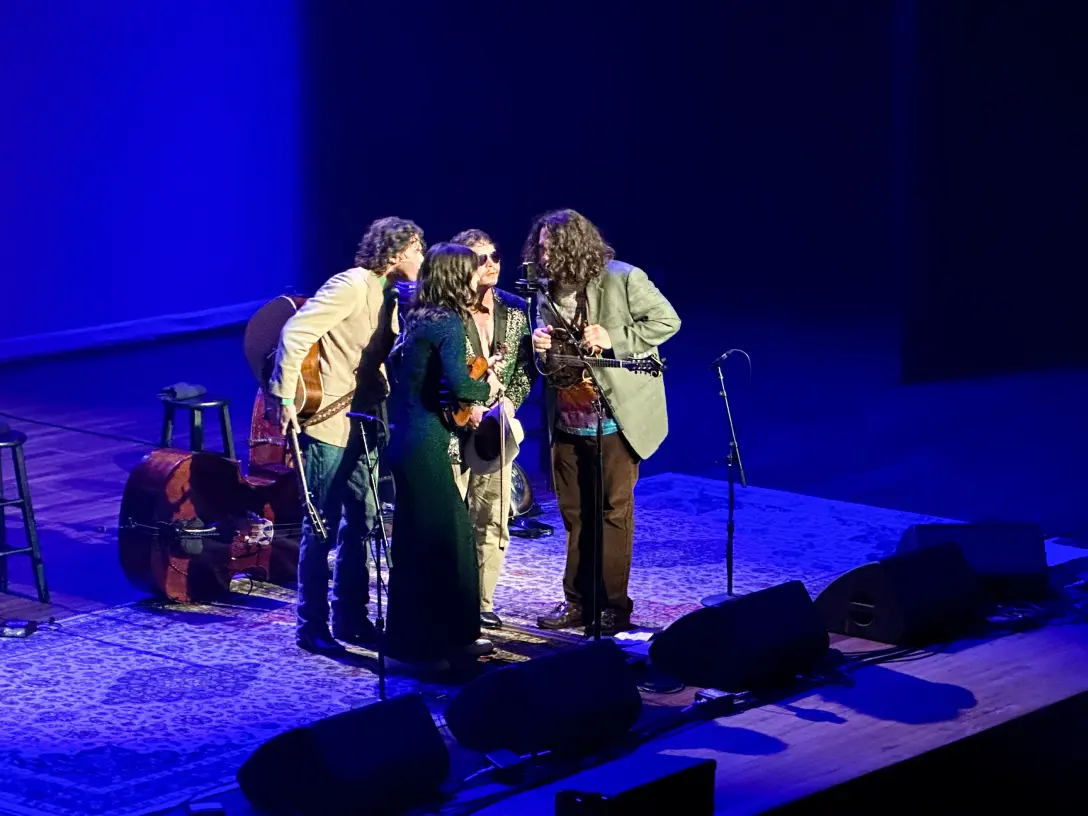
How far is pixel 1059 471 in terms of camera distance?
30.6 feet

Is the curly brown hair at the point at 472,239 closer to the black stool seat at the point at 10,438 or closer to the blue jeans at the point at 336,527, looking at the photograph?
→ the blue jeans at the point at 336,527

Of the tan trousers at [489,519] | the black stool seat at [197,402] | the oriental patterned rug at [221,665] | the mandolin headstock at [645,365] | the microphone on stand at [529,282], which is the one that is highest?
the microphone on stand at [529,282]

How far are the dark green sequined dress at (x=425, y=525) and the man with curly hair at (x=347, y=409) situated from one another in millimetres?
207

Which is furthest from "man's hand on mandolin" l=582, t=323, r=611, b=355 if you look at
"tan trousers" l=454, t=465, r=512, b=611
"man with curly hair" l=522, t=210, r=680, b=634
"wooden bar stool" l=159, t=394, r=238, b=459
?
"wooden bar stool" l=159, t=394, r=238, b=459

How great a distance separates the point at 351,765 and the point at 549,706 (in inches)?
26.2

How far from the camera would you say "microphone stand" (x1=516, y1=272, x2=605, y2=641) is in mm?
5758

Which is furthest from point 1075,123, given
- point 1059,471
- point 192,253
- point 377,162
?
point 192,253

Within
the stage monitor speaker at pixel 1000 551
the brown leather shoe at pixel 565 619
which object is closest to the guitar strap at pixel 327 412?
the brown leather shoe at pixel 565 619

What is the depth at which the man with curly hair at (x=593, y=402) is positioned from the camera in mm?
6168

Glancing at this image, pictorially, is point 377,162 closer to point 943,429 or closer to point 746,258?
point 746,258

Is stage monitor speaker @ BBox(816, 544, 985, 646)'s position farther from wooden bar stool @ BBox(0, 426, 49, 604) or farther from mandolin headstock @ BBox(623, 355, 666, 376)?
wooden bar stool @ BBox(0, 426, 49, 604)

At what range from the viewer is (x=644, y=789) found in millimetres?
4160

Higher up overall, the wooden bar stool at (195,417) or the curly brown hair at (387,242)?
the curly brown hair at (387,242)

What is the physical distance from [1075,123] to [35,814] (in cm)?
869
